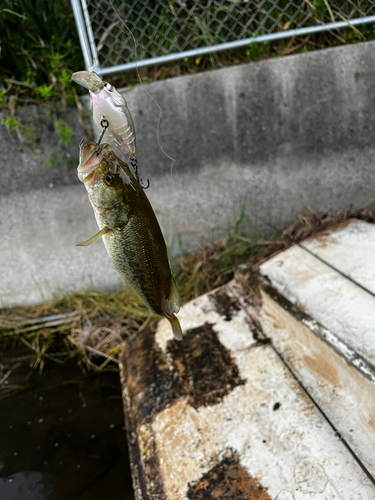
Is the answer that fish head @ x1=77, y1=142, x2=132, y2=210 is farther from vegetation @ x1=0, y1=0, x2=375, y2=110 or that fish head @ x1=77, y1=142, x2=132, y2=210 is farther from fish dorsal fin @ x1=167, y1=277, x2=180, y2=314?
vegetation @ x1=0, y1=0, x2=375, y2=110

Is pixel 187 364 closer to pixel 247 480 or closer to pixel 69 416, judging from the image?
pixel 247 480

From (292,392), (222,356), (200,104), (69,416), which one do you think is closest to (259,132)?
(200,104)

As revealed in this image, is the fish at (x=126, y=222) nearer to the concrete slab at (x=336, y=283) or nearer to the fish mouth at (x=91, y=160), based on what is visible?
the fish mouth at (x=91, y=160)

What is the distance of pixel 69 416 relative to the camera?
9.90ft

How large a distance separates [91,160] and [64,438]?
2549 mm

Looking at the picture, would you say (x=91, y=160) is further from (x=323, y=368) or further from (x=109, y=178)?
(x=323, y=368)

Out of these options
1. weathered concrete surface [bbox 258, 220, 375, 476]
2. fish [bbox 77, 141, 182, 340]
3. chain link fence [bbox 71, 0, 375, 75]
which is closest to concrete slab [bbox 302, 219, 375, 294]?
weathered concrete surface [bbox 258, 220, 375, 476]

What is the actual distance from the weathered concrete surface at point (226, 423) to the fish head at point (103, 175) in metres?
1.49

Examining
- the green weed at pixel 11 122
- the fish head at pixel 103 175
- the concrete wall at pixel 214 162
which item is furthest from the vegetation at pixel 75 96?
the fish head at pixel 103 175

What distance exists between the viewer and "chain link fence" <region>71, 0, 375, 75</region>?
10.4ft

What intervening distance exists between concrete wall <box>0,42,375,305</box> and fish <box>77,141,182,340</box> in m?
2.27

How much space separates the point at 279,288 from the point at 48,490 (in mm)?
2185

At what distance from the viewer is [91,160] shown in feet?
3.86

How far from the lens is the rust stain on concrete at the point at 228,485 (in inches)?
68.1
